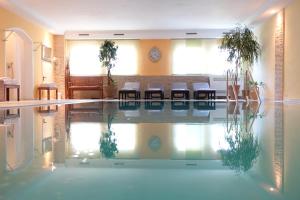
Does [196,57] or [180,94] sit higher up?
[196,57]

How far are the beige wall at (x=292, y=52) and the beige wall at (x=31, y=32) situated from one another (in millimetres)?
8122

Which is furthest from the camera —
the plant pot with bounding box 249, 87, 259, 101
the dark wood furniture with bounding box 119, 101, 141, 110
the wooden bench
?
the wooden bench

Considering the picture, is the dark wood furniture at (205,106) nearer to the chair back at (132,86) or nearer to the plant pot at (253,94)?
the plant pot at (253,94)

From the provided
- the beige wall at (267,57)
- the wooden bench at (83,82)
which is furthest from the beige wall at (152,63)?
the beige wall at (267,57)

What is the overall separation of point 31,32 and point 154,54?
17.3ft

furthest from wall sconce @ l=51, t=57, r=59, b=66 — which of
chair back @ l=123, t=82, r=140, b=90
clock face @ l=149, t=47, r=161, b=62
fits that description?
clock face @ l=149, t=47, r=161, b=62

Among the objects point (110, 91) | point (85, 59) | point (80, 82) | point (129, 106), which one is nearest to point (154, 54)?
point (110, 91)

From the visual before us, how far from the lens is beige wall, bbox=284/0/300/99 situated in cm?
1026

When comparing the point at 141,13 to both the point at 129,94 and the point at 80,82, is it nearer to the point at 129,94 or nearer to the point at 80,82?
the point at 129,94

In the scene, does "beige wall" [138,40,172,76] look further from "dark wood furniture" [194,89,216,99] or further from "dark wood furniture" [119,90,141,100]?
"dark wood furniture" [194,89,216,99]

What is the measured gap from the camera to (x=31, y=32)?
13453 millimetres

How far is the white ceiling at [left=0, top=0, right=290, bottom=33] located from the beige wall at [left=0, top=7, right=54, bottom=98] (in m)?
0.28

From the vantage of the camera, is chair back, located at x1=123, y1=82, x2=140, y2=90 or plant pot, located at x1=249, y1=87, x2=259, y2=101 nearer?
plant pot, located at x1=249, y1=87, x2=259, y2=101

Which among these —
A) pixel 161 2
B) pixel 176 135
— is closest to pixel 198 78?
pixel 161 2
